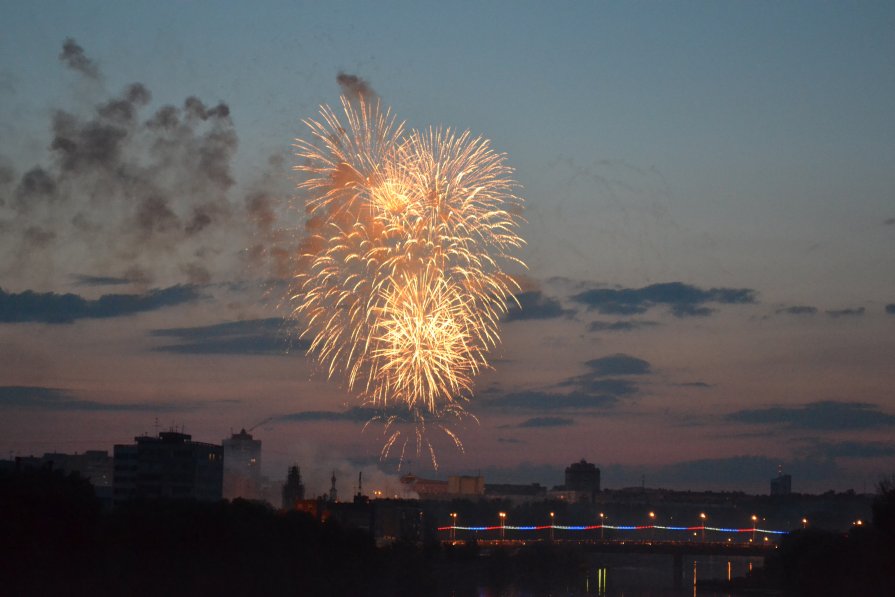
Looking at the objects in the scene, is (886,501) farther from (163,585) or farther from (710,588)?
(710,588)

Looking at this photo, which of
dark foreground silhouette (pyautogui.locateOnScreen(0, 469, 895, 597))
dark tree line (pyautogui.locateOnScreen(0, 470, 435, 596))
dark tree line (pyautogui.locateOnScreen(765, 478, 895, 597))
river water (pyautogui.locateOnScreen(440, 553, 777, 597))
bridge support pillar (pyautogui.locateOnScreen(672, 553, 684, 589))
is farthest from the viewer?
bridge support pillar (pyautogui.locateOnScreen(672, 553, 684, 589))

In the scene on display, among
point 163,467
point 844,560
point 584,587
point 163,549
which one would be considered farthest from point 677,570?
point 163,549

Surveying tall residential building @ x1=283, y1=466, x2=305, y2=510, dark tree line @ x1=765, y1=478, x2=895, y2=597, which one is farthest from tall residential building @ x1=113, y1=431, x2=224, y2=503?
dark tree line @ x1=765, y1=478, x2=895, y2=597

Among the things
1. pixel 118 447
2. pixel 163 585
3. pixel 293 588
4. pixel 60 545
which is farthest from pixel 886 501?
pixel 118 447

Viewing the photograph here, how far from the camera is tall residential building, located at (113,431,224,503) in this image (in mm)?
153625

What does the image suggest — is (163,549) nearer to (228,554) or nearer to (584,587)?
(228,554)

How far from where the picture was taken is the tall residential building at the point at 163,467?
15362cm

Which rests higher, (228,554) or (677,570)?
(228,554)

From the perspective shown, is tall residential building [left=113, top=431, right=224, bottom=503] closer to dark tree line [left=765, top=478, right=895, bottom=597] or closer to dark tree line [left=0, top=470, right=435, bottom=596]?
dark tree line [left=0, top=470, right=435, bottom=596]

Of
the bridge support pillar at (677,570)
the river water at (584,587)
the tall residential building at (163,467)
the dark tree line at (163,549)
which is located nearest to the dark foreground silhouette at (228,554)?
the dark tree line at (163,549)

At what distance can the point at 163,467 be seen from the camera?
154 metres

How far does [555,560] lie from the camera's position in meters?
168

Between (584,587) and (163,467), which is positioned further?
(163,467)

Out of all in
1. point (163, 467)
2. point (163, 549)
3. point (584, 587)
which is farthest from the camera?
point (163, 467)
